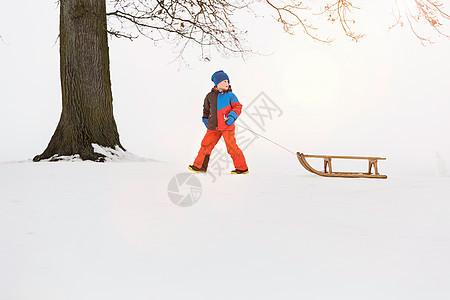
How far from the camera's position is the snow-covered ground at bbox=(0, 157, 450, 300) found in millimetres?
2975

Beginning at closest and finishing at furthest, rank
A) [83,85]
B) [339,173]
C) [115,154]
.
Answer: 1. [339,173]
2. [115,154]
3. [83,85]

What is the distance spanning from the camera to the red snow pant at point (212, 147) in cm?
724

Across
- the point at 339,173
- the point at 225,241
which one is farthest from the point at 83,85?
the point at 225,241

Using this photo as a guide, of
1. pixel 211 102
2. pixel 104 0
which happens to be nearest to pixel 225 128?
pixel 211 102

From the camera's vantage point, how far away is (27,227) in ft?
13.8

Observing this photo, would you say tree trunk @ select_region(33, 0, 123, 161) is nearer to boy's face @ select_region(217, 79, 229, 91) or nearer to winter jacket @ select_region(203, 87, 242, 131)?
winter jacket @ select_region(203, 87, 242, 131)

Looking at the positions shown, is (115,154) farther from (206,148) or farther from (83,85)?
(206,148)

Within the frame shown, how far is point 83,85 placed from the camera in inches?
353

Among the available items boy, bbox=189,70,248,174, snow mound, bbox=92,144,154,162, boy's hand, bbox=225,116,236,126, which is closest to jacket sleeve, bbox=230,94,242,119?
boy, bbox=189,70,248,174

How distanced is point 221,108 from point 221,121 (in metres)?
0.20

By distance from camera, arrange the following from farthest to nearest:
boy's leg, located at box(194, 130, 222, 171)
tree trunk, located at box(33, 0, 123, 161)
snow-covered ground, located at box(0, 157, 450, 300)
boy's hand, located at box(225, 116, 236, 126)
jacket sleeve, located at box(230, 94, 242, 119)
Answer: tree trunk, located at box(33, 0, 123, 161) → boy's leg, located at box(194, 130, 222, 171) → jacket sleeve, located at box(230, 94, 242, 119) → boy's hand, located at box(225, 116, 236, 126) → snow-covered ground, located at box(0, 157, 450, 300)

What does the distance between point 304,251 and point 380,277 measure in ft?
2.00

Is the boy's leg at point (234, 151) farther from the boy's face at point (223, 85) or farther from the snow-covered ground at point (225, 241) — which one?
the snow-covered ground at point (225, 241)

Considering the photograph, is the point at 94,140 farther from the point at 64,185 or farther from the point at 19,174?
the point at 64,185
